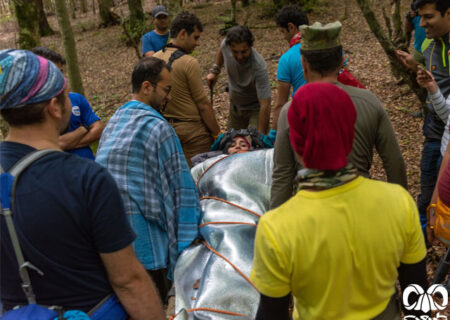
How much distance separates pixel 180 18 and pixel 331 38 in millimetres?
2292

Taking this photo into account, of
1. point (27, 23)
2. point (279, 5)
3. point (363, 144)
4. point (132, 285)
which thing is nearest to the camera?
point (132, 285)

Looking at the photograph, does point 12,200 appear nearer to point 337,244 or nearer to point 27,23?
point 337,244

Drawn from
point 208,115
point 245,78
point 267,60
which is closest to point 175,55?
→ point 208,115

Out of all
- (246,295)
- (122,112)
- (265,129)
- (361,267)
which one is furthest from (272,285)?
(265,129)

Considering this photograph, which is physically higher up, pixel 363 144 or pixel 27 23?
pixel 27 23

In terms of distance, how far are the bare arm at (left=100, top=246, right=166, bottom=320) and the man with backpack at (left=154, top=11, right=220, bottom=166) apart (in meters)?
2.82

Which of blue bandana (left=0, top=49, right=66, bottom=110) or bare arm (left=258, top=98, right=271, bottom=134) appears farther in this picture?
bare arm (left=258, top=98, right=271, bottom=134)

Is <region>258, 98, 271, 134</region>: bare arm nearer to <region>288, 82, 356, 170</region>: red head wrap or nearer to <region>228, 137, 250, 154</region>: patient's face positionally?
<region>228, 137, 250, 154</region>: patient's face

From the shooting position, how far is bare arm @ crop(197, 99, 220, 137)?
4.50m

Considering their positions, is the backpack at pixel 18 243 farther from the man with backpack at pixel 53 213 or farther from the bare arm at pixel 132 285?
the bare arm at pixel 132 285

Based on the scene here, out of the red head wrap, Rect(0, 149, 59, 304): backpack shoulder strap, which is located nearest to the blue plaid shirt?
Rect(0, 149, 59, 304): backpack shoulder strap

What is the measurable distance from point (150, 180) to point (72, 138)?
4.15 ft

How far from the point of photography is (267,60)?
11031 millimetres

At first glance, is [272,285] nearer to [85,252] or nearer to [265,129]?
[85,252]
